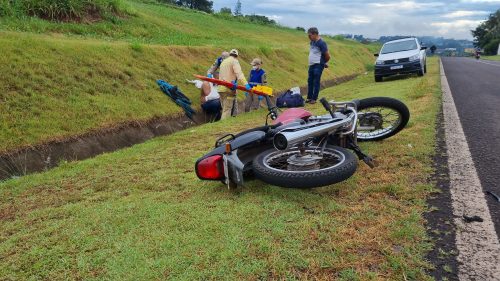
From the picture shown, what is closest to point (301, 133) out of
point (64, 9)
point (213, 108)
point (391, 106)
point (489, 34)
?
point (391, 106)

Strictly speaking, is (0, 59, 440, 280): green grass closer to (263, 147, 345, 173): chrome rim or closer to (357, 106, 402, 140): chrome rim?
(263, 147, 345, 173): chrome rim

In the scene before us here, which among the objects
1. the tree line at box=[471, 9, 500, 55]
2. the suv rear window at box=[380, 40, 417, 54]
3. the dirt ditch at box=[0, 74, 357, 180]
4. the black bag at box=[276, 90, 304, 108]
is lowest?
the dirt ditch at box=[0, 74, 357, 180]

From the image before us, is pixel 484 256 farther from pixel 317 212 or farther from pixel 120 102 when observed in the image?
pixel 120 102

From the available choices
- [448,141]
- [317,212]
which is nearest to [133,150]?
[317,212]

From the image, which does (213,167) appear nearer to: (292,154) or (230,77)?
(292,154)

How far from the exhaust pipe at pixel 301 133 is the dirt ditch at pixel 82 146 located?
14.2 feet

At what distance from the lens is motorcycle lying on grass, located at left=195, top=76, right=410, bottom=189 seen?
3.38m

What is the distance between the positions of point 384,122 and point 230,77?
513 centimetres

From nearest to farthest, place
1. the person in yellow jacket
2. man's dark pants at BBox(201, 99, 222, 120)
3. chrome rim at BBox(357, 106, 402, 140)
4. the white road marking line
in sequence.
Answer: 1. the white road marking line
2. chrome rim at BBox(357, 106, 402, 140)
3. the person in yellow jacket
4. man's dark pants at BBox(201, 99, 222, 120)

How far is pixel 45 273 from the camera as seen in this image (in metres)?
2.68

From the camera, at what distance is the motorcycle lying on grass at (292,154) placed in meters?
3.38

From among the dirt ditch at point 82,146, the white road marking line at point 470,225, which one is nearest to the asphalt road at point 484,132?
the white road marking line at point 470,225

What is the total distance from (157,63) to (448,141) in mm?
8634

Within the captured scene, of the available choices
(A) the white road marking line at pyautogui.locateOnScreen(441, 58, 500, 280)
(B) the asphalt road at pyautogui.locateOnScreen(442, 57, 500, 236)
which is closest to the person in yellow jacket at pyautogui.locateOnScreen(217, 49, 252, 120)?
(B) the asphalt road at pyautogui.locateOnScreen(442, 57, 500, 236)
